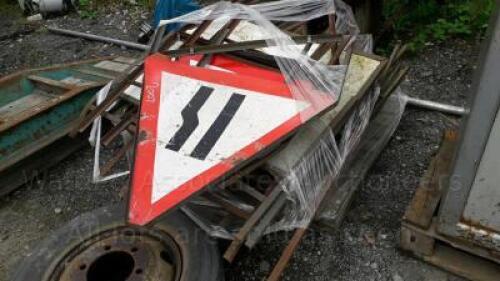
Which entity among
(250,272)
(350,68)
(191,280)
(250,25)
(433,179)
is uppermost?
(250,25)

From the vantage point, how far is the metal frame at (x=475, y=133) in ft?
3.93

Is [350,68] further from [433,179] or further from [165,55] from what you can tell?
[165,55]

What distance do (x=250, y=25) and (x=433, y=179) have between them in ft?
4.02

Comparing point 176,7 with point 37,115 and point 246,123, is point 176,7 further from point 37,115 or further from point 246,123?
point 246,123

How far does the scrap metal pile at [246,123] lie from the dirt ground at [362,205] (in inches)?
8.1

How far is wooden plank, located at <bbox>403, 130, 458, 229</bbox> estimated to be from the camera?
1833mm

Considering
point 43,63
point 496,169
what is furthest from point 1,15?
point 496,169

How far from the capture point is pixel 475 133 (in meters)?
1.37

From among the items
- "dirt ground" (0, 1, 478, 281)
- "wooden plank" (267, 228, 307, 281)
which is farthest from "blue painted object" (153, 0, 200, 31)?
"wooden plank" (267, 228, 307, 281)

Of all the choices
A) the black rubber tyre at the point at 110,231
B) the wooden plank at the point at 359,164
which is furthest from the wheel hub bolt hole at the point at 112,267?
the wooden plank at the point at 359,164

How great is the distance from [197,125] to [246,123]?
187 millimetres

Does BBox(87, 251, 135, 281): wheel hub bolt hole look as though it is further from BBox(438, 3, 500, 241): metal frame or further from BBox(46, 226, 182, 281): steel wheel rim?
BBox(438, 3, 500, 241): metal frame

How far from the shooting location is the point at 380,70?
2072 millimetres

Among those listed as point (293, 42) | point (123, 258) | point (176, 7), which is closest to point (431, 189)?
point (293, 42)
